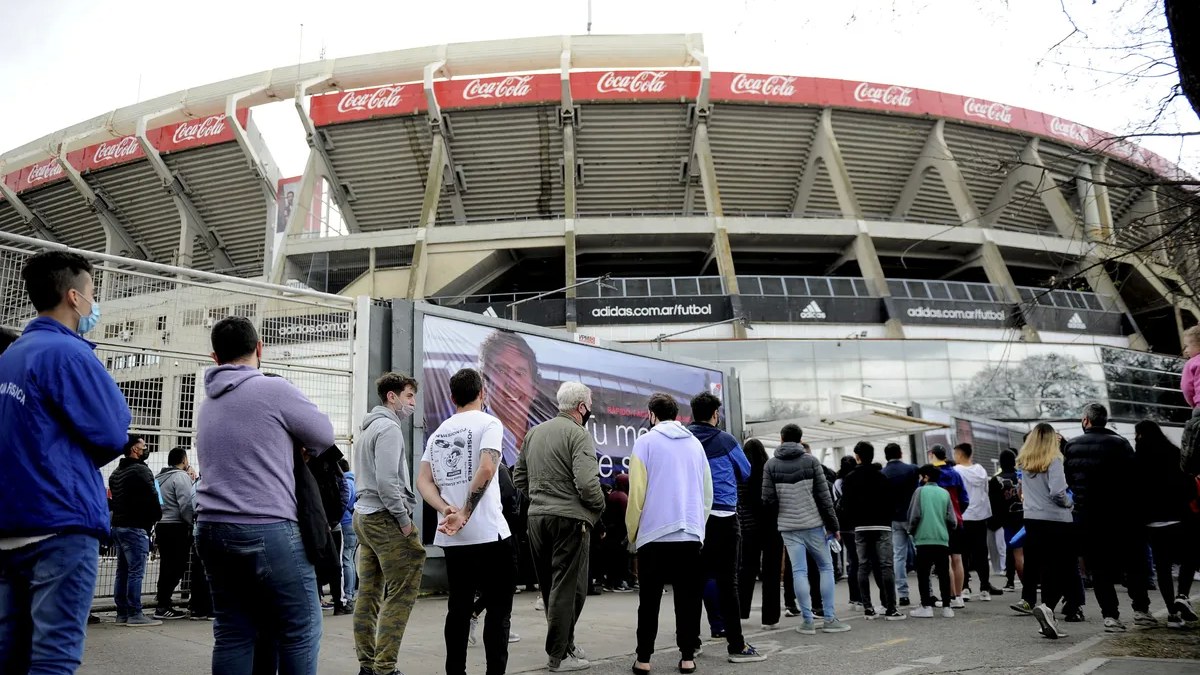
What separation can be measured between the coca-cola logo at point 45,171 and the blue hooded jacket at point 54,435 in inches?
1690

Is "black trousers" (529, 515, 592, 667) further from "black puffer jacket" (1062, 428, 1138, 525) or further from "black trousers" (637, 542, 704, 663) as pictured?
"black puffer jacket" (1062, 428, 1138, 525)

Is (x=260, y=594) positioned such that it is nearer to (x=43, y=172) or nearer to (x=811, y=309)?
(x=811, y=309)

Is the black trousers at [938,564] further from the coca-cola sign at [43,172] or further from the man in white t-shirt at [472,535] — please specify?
the coca-cola sign at [43,172]

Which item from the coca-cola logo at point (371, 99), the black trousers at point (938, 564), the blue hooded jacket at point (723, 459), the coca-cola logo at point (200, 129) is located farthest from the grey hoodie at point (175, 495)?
the coca-cola logo at point (200, 129)

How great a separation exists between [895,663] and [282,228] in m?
34.3

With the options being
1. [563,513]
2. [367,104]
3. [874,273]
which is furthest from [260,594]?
[367,104]

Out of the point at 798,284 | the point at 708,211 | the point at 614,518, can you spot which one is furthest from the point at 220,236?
the point at 614,518

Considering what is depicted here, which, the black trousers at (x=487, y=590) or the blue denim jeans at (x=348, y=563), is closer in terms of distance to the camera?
the black trousers at (x=487, y=590)

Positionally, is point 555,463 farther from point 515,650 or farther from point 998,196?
point 998,196

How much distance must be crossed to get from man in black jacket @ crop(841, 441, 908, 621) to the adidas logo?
2388 centimetres

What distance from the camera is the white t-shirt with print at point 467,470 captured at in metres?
4.31

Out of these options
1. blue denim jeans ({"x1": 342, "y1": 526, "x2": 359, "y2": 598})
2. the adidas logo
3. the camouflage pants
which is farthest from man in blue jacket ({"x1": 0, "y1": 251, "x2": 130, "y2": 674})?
the adidas logo

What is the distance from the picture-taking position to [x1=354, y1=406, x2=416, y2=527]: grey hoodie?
4.29 meters

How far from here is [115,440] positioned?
8.57ft
